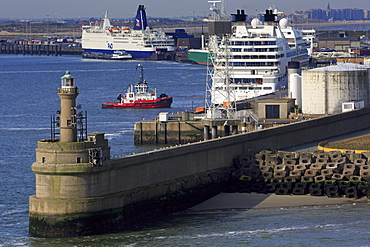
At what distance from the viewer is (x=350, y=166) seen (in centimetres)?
4744

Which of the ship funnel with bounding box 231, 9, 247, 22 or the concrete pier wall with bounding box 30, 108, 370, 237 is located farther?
the ship funnel with bounding box 231, 9, 247, 22

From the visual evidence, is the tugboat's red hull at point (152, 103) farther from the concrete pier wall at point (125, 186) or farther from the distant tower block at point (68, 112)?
the distant tower block at point (68, 112)

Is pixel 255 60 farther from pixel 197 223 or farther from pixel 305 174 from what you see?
pixel 197 223

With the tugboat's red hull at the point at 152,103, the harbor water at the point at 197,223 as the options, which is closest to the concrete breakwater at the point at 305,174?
the harbor water at the point at 197,223

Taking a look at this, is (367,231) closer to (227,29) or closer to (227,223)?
(227,223)

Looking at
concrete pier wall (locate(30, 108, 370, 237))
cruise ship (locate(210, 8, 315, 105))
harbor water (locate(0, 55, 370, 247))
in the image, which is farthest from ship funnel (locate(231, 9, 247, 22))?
concrete pier wall (locate(30, 108, 370, 237))

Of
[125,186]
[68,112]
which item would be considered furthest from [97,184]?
[68,112]

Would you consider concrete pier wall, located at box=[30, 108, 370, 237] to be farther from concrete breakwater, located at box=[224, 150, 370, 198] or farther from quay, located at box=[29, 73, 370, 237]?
concrete breakwater, located at box=[224, 150, 370, 198]

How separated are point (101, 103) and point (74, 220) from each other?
6819 cm

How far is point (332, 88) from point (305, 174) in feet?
68.1

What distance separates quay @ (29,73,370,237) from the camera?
38.2 metres

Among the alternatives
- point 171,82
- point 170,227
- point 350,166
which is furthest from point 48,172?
point 171,82

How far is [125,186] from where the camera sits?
133 feet

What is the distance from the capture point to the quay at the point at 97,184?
3816 cm
